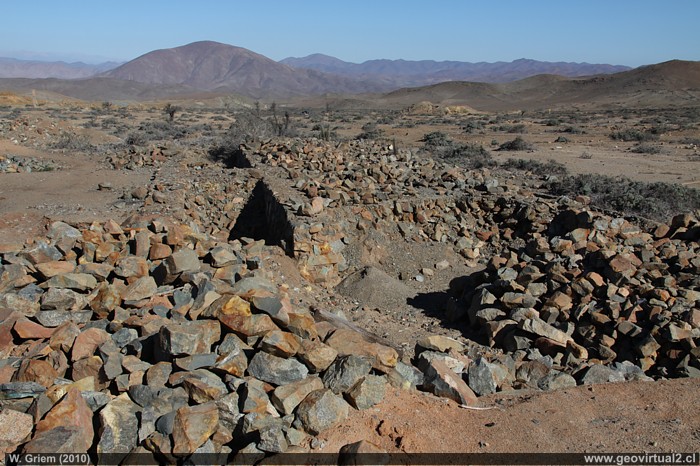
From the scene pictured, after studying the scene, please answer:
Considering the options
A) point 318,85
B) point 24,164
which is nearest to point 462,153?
point 24,164

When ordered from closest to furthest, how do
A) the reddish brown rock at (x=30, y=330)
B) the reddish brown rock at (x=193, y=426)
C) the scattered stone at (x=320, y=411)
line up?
the reddish brown rock at (x=193, y=426) < the scattered stone at (x=320, y=411) < the reddish brown rock at (x=30, y=330)

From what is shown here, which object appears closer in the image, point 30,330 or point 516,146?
point 30,330

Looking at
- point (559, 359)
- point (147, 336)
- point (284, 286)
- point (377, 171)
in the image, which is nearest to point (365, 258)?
point (284, 286)

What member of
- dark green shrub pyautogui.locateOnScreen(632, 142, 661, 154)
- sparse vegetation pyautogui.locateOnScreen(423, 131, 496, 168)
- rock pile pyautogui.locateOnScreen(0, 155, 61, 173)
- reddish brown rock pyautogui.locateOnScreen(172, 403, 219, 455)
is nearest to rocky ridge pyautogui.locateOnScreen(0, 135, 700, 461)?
reddish brown rock pyautogui.locateOnScreen(172, 403, 219, 455)

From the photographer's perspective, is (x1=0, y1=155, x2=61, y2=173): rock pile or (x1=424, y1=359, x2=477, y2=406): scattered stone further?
(x1=0, y1=155, x2=61, y2=173): rock pile

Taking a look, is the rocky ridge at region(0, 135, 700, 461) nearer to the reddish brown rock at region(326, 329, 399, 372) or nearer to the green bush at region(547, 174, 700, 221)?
the reddish brown rock at region(326, 329, 399, 372)

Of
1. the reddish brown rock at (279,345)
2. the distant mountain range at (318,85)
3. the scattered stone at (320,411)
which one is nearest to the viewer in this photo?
the scattered stone at (320,411)

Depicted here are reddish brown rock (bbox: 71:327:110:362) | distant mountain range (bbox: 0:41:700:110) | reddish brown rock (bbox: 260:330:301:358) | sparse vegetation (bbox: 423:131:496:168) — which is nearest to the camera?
reddish brown rock (bbox: 260:330:301:358)

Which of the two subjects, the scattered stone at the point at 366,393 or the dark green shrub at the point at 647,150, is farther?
the dark green shrub at the point at 647,150

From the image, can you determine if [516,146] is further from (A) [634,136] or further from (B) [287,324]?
(B) [287,324]

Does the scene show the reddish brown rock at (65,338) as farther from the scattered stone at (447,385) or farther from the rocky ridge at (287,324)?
the scattered stone at (447,385)

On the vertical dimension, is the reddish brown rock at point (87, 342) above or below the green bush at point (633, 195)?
below

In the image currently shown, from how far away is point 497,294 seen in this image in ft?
21.1

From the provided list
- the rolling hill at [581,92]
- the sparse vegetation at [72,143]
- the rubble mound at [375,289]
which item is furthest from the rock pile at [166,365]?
the rolling hill at [581,92]
